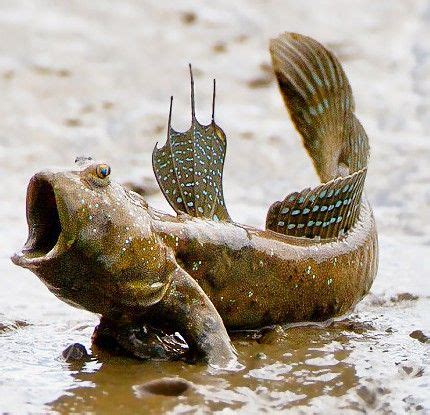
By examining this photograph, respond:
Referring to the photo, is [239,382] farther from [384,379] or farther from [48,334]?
[48,334]

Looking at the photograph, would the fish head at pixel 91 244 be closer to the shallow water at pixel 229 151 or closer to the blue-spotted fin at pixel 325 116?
the shallow water at pixel 229 151

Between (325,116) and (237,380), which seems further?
(325,116)

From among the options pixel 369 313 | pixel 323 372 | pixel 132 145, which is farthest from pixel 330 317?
pixel 132 145

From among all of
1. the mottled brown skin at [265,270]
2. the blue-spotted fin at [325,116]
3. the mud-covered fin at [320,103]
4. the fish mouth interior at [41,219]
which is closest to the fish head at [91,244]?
the fish mouth interior at [41,219]

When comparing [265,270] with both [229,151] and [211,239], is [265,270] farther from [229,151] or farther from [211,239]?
[229,151]

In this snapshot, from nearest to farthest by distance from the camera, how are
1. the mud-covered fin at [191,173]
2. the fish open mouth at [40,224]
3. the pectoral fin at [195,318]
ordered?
the fish open mouth at [40,224] → the pectoral fin at [195,318] → the mud-covered fin at [191,173]

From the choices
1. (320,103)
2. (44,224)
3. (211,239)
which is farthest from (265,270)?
(320,103)
